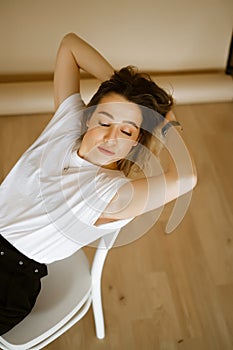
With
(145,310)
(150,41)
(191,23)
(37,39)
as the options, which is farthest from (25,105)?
(145,310)

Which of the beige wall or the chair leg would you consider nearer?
the chair leg

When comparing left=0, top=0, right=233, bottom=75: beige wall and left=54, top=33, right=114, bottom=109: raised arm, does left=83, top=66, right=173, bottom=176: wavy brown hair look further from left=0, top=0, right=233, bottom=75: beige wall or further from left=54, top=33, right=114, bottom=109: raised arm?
left=0, top=0, right=233, bottom=75: beige wall

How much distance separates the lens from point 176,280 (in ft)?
6.06

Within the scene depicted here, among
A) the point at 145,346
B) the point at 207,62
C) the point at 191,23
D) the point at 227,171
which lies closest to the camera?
the point at 145,346

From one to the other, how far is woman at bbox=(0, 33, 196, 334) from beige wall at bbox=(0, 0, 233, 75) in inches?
42.6

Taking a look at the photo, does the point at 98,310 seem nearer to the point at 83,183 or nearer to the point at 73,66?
the point at 83,183

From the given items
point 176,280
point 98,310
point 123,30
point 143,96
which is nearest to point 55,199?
point 143,96

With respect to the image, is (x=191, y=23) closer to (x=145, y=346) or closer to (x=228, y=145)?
(x=228, y=145)

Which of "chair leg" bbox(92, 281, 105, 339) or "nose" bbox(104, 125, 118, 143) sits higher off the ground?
"nose" bbox(104, 125, 118, 143)

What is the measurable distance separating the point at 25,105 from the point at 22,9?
0.39 meters

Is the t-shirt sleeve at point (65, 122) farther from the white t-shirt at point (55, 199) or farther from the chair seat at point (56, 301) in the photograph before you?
the chair seat at point (56, 301)

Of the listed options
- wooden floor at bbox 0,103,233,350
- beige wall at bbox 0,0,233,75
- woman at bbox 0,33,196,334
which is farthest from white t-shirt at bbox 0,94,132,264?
beige wall at bbox 0,0,233,75

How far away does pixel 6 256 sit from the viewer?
1.27 meters

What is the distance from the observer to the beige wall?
2.28 m
